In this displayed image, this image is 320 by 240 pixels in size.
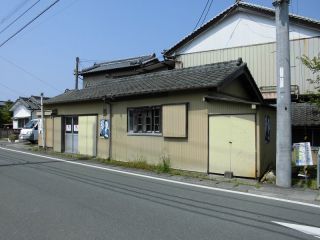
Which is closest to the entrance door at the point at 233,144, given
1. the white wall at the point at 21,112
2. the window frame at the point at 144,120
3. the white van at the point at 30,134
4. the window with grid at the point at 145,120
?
the window frame at the point at 144,120

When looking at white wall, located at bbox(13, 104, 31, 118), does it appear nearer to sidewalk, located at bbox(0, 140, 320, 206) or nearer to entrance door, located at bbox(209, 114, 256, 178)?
sidewalk, located at bbox(0, 140, 320, 206)

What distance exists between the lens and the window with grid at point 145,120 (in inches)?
641

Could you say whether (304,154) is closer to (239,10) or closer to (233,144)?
(233,144)

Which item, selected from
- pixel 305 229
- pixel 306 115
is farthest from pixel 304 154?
pixel 306 115

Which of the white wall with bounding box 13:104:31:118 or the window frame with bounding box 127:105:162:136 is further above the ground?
the white wall with bounding box 13:104:31:118

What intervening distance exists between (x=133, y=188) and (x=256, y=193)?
3.25 meters

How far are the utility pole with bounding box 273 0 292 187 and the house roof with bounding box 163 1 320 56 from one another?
1230 centimetres

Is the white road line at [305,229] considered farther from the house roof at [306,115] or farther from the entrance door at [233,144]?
the house roof at [306,115]

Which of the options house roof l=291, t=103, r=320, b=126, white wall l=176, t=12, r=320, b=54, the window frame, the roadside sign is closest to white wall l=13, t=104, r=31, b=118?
white wall l=176, t=12, r=320, b=54

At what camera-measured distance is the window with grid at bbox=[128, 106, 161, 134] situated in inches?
641

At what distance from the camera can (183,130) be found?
578 inches

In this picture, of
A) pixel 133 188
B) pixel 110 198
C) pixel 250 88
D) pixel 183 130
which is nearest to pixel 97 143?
pixel 183 130

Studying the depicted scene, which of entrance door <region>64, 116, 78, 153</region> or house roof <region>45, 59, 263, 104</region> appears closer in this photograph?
house roof <region>45, 59, 263, 104</region>

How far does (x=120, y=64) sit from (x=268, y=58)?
606 inches
